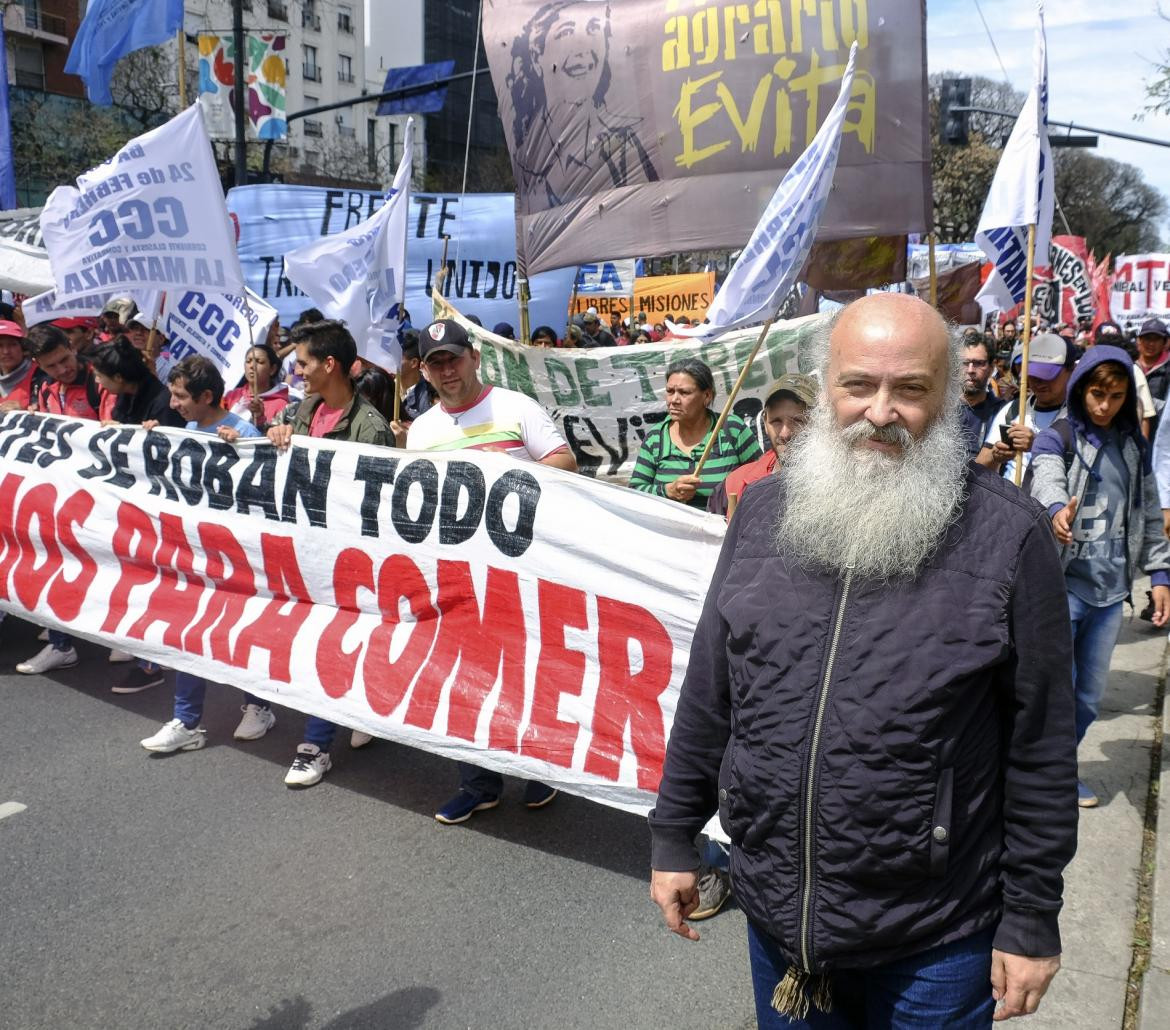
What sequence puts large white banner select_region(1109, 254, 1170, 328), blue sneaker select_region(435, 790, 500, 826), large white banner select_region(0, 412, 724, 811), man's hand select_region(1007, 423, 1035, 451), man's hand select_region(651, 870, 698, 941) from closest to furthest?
1. man's hand select_region(651, 870, 698, 941)
2. large white banner select_region(0, 412, 724, 811)
3. blue sneaker select_region(435, 790, 500, 826)
4. man's hand select_region(1007, 423, 1035, 451)
5. large white banner select_region(1109, 254, 1170, 328)

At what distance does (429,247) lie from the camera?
11500 millimetres

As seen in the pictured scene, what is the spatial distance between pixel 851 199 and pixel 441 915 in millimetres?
3448

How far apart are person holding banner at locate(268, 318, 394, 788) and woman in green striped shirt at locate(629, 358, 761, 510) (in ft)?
3.77

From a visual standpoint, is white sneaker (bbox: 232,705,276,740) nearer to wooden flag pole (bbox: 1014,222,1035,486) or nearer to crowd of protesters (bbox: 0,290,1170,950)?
crowd of protesters (bbox: 0,290,1170,950)

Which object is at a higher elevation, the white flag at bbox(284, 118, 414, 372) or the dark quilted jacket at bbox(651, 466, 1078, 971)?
the white flag at bbox(284, 118, 414, 372)

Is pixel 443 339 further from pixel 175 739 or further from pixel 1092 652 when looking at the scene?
pixel 1092 652

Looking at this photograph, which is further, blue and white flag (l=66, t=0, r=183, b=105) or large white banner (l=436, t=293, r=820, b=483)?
blue and white flag (l=66, t=0, r=183, b=105)

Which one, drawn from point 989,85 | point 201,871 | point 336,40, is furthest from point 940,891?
point 336,40

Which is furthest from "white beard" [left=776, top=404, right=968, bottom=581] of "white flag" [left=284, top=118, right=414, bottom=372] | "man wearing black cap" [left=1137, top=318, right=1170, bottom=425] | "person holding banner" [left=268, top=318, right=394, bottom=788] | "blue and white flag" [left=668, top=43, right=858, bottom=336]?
"man wearing black cap" [left=1137, top=318, right=1170, bottom=425]

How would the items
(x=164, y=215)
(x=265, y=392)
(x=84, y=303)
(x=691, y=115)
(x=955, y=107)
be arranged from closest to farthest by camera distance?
(x=691, y=115) → (x=164, y=215) → (x=84, y=303) → (x=265, y=392) → (x=955, y=107)

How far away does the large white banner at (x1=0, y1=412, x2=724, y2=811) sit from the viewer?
3637 mm

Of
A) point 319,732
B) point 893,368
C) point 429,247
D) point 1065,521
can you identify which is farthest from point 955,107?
point 893,368

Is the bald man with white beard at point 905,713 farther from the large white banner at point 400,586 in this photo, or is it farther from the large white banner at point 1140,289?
the large white banner at point 1140,289

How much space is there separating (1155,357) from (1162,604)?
582 cm
